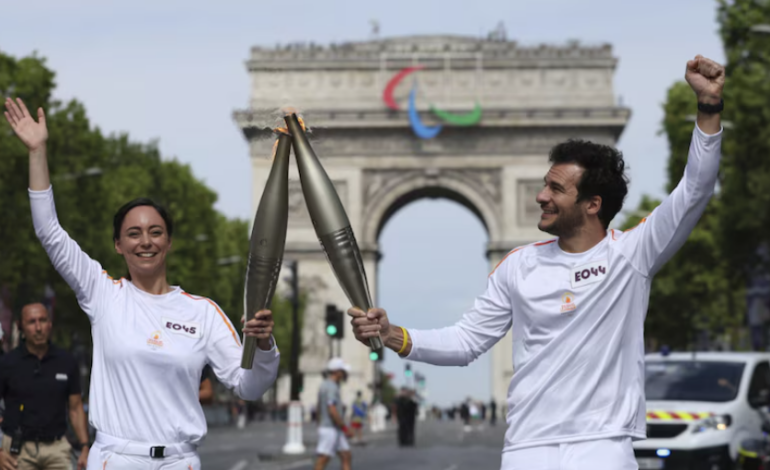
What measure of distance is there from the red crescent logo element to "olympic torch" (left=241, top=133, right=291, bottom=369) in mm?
64567

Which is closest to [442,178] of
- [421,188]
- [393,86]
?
[421,188]

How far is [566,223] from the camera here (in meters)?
6.22

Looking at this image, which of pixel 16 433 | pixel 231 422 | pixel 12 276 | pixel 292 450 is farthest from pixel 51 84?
pixel 231 422

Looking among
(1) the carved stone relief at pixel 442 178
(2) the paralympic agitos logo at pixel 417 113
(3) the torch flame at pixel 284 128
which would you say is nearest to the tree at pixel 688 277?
(1) the carved stone relief at pixel 442 178

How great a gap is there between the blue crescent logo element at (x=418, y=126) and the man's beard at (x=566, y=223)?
209 feet

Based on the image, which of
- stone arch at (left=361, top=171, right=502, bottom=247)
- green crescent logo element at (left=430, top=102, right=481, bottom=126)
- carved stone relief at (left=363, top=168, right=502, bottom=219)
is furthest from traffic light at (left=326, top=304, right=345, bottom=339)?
carved stone relief at (left=363, top=168, right=502, bottom=219)

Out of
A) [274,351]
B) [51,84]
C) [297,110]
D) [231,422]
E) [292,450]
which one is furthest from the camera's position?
[231,422]

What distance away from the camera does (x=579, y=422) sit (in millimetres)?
5879

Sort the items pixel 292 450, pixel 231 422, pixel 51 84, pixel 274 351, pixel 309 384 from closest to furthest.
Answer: pixel 274 351 < pixel 292 450 < pixel 51 84 < pixel 309 384 < pixel 231 422

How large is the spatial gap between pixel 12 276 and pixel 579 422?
3481 centimetres

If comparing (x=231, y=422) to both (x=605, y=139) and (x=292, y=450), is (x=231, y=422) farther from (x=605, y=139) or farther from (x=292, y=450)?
(x=292, y=450)

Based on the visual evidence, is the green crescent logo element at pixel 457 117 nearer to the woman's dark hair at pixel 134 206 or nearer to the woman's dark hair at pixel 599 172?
the woman's dark hair at pixel 134 206

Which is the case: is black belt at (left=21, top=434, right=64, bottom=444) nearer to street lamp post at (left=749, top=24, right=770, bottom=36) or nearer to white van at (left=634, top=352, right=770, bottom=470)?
white van at (left=634, top=352, right=770, bottom=470)

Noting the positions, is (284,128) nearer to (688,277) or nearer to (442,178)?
(688,277)
